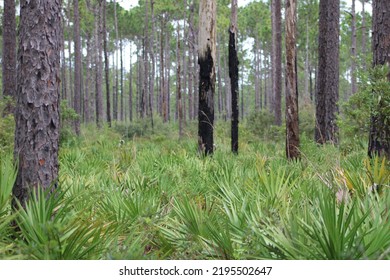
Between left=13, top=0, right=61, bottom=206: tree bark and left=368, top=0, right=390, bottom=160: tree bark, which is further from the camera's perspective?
left=368, top=0, right=390, bottom=160: tree bark

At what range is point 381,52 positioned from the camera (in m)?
5.96

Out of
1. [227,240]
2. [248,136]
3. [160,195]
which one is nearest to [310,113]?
[248,136]

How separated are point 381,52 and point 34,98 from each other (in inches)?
193

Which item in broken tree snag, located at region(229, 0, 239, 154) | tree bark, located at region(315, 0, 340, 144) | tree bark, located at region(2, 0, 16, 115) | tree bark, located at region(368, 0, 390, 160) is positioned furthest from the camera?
tree bark, located at region(2, 0, 16, 115)

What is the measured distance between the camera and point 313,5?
116ft

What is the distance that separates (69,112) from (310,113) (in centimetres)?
1143

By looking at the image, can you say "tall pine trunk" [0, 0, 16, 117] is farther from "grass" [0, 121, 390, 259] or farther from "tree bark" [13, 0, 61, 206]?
"tree bark" [13, 0, 61, 206]

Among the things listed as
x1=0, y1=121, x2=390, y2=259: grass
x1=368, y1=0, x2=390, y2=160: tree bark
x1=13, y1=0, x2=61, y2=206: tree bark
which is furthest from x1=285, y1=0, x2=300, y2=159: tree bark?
x1=13, y1=0, x2=61, y2=206: tree bark

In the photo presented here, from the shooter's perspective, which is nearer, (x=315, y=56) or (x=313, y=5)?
(x=313, y=5)

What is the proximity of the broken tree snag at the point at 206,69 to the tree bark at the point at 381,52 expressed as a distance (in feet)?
14.4

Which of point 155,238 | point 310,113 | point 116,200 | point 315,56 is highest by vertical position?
point 315,56

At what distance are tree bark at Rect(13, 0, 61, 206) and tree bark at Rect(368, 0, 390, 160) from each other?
4.51 m

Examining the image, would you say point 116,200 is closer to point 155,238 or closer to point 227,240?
point 155,238

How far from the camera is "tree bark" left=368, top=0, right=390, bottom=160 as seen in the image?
5898 millimetres
